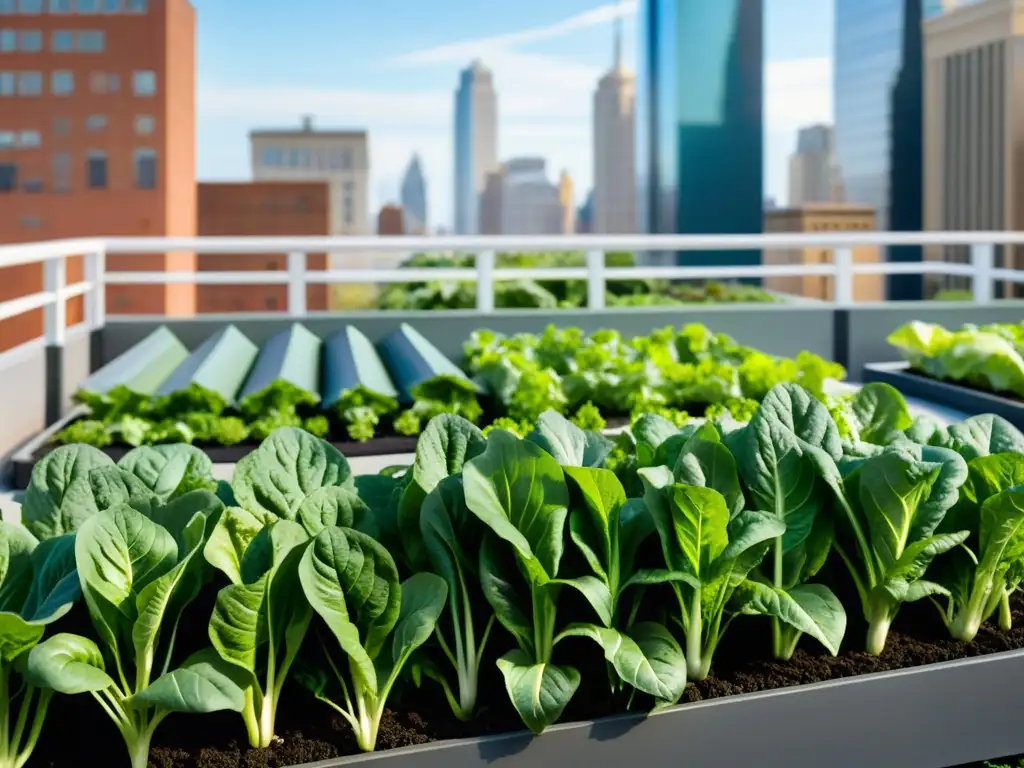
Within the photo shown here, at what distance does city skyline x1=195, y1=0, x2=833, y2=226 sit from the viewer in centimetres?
7944

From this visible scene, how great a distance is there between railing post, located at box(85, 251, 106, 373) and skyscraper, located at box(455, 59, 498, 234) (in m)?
94.2

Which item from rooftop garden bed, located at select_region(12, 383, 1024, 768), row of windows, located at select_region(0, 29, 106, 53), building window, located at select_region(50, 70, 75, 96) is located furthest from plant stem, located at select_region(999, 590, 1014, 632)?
building window, located at select_region(50, 70, 75, 96)

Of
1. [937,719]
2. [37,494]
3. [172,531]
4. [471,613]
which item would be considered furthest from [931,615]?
[37,494]

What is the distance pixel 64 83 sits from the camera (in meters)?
66.9

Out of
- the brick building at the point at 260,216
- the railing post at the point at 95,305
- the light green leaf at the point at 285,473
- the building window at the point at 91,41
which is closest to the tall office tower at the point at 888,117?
the brick building at the point at 260,216

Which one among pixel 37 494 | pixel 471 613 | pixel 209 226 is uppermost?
pixel 209 226

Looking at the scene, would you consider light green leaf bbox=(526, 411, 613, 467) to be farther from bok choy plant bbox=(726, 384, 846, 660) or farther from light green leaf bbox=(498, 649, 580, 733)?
light green leaf bbox=(498, 649, 580, 733)

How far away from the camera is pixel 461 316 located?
4988mm

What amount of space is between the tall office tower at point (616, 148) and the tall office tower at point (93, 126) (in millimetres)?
40001

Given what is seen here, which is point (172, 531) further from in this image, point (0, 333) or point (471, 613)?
A: point (0, 333)

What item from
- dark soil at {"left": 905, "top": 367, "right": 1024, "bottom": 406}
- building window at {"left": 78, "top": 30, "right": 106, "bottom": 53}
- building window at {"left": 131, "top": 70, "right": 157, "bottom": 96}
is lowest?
dark soil at {"left": 905, "top": 367, "right": 1024, "bottom": 406}

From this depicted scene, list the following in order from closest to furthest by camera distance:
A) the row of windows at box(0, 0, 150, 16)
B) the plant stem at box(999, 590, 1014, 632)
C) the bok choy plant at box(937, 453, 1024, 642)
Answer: the bok choy plant at box(937, 453, 1024, 642) → the plant stem at box(999, 590, 1014, 632) → the row of windows at box(0, 0, 150, 16)

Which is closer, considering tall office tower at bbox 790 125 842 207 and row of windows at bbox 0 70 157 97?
row of windows at bbox 0 70 157 97

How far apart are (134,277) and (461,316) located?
1460 mm
